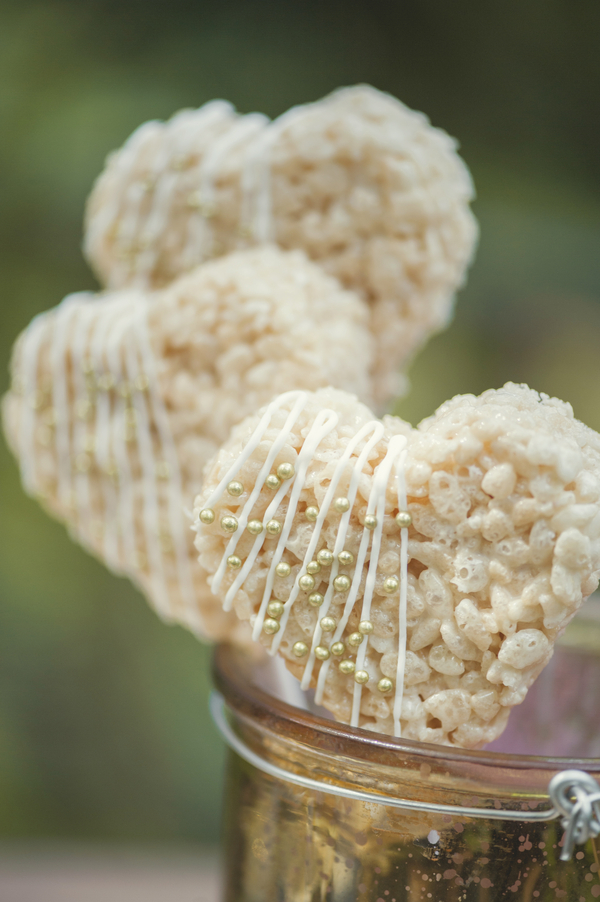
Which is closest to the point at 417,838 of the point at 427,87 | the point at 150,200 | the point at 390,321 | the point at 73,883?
the point at 390,321

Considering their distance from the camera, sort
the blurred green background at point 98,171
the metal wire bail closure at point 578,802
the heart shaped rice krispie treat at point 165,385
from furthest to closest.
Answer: the blurred green background at point 98,171, the heart shaped rice krispie treat at point 165,385, the metal wire bail closure at point 578,802

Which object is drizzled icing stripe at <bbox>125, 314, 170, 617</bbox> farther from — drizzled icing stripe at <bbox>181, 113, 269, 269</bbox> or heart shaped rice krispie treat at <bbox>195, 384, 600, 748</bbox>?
heart shaped rice krispie treat at <bbox>195, 384, 600, 748</bbox>

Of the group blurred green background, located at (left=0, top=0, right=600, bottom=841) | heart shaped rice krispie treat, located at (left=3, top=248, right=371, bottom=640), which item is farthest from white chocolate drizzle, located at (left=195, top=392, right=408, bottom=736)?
blurred green background, located at (left=0, top=0, right=600, bottom=841)

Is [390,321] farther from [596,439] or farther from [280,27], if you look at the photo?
[280,27]

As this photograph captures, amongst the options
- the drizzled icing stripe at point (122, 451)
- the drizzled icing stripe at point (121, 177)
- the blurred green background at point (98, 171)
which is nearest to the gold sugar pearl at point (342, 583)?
the drizzled icing stripe at point (122, 451)

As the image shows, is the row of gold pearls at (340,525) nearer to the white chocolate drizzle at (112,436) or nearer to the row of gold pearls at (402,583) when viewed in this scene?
the row of gold pearls at (402,583)
